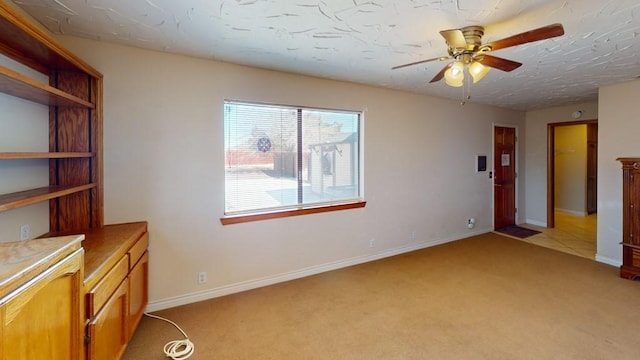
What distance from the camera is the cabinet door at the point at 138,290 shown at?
208 cm

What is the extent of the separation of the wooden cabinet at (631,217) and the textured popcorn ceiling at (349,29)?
3.57 feet

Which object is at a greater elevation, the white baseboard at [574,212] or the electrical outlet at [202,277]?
the white baseboard at [574,212]

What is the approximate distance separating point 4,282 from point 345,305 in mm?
2416

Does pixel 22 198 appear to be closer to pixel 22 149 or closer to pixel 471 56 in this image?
pixel 22 149

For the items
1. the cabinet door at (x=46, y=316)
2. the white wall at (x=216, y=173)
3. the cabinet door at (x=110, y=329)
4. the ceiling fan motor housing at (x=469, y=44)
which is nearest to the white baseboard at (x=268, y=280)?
the white wall at (x=216, y=173)

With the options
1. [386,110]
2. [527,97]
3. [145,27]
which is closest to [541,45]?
[386,110]

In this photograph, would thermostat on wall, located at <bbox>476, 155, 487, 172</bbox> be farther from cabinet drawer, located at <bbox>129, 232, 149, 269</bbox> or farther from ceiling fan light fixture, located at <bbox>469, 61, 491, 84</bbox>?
cabinet drawer, located at <bbox>129, 232, 149, 269</bbox>

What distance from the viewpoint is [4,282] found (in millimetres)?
793

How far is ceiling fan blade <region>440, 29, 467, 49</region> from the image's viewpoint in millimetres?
1749

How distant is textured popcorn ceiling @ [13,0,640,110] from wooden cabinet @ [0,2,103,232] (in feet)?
1.04

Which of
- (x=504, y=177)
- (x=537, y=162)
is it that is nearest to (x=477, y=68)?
(x=504, y=177)

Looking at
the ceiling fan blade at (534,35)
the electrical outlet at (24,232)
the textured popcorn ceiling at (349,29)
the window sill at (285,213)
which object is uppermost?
the textured popcorn ceiling at (349,29)

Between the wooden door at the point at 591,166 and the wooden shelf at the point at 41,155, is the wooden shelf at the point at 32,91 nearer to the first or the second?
the wooden shelf at the point at 41,155

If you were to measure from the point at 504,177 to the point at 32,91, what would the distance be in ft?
21.4
